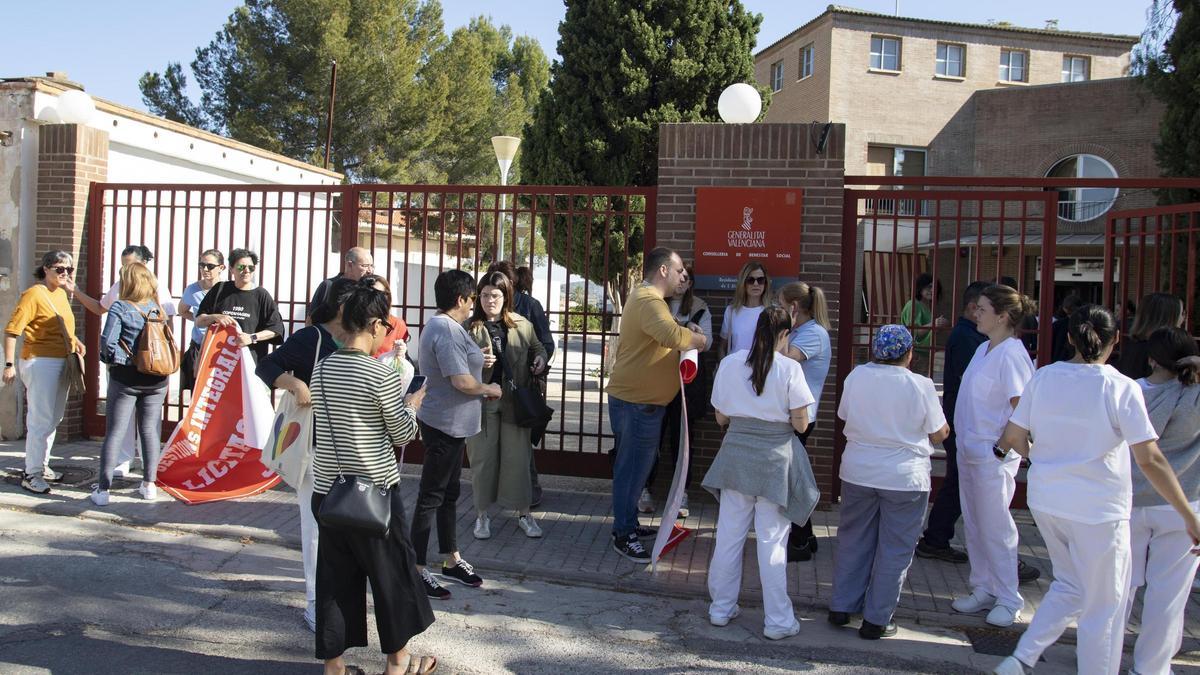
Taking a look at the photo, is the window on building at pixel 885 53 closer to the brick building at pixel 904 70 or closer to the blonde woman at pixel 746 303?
the brick building at pixel 904 70

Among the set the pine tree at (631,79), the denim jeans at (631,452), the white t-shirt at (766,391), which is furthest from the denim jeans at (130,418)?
the pine tree at (631,79)

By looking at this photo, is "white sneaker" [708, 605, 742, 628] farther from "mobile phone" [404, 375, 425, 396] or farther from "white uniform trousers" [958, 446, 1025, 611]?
"mobile phone" [404, 375, 425, 396]

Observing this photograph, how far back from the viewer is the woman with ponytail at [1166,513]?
4.11 meters

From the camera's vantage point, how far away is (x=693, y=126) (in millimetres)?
7062

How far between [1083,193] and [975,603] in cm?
2606

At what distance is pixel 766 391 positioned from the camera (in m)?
4.63

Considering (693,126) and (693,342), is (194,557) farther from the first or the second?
(693,126)

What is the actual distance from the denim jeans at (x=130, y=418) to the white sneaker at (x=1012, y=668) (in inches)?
219

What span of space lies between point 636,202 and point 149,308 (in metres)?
10.1

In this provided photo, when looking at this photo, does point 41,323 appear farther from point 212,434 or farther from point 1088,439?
point 1088,439

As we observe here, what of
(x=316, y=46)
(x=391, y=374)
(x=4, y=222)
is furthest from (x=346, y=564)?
(x=316, y=46)

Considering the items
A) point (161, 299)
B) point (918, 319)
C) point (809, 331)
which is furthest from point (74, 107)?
point (918, 319)

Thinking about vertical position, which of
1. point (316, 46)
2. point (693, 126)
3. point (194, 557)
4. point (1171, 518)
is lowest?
point (194, 557)

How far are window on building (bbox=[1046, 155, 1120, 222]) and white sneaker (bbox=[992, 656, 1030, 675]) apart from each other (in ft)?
82.2
